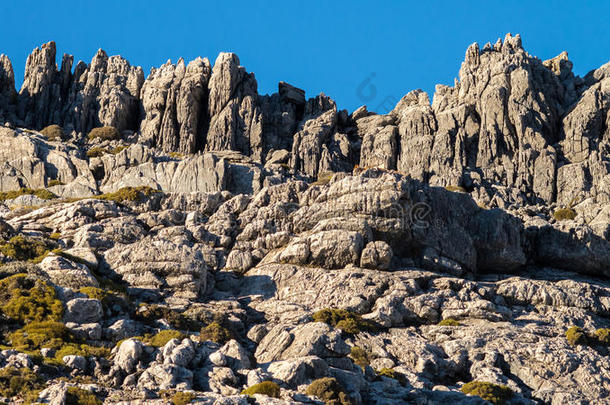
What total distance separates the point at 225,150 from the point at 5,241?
194ft

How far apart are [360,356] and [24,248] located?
91.0 ft

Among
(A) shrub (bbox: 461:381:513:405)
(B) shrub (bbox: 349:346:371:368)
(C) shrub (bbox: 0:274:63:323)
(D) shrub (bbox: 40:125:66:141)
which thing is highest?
(D) shrub (bbox: 40:125:66:141)

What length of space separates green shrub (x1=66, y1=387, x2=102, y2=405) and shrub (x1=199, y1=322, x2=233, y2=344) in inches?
430

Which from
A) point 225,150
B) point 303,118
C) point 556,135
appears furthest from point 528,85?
point 225,150

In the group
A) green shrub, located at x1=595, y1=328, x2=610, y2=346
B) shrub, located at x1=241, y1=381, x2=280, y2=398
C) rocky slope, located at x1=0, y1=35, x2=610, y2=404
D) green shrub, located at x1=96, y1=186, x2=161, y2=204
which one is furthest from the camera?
green shrub, located at x1=96, y1=186, x2=161, y2=204

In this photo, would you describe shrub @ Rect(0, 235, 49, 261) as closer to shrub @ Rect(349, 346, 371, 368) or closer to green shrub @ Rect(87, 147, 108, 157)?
shrub @ Rect(349, 346, 371, 368)

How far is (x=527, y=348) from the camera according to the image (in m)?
45.3

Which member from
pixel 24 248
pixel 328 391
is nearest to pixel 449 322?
pixel 328 391

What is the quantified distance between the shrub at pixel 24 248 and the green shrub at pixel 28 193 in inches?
880

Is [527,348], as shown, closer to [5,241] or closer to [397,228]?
[397,228]

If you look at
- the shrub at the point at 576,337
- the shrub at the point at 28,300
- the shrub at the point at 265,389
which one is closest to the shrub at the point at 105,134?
the shrub at the point at 28,300

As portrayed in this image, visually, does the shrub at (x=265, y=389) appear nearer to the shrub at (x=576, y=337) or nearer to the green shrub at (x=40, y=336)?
the green shrub at (x=40, y=336)

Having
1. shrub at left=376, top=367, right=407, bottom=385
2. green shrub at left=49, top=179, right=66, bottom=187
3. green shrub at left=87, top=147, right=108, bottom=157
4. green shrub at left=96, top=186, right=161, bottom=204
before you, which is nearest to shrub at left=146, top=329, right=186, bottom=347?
shrub at left=376, top=367, right=407, bottom=385

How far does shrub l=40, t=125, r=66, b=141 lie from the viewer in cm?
10933
